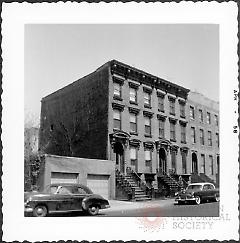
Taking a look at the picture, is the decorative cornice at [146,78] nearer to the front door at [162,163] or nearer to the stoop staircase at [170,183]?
the front door at [162,163]

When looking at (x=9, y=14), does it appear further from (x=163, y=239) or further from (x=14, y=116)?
(x=163, y=239)

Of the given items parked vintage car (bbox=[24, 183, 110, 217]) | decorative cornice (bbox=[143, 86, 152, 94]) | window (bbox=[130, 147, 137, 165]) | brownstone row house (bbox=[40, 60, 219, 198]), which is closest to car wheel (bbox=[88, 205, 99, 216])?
parked vintage car (bbox=[24, 183, 110, 217])

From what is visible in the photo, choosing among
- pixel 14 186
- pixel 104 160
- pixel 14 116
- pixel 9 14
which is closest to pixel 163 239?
pixel 104 160

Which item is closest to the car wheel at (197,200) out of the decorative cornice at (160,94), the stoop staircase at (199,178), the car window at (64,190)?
the stoop staircase at (199,178)

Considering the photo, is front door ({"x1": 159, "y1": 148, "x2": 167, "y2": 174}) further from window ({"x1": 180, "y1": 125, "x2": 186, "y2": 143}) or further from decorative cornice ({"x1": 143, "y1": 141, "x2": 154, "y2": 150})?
window ({"x1": 180, "y1": 125, "x2": 186, "y2": 143})

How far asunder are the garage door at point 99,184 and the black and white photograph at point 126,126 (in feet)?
0.10

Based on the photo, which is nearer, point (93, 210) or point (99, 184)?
point (93, 210)

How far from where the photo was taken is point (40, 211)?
44.0ft

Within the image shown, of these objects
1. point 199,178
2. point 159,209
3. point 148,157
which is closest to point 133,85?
point 148,157

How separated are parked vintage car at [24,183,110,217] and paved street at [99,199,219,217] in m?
0.33

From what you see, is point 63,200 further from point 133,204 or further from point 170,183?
point 170,183

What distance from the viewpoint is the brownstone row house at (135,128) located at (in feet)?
46.6

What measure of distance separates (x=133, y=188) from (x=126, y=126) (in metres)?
1.80

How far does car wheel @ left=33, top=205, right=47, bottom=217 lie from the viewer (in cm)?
1338
